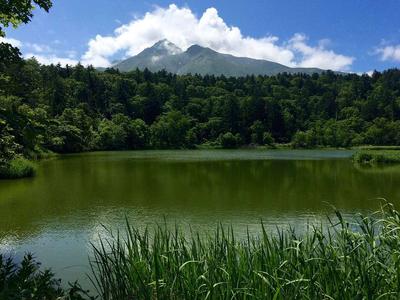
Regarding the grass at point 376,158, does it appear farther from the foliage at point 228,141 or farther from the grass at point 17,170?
the foliage at point 228,141

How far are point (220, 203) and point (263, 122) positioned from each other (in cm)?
11237

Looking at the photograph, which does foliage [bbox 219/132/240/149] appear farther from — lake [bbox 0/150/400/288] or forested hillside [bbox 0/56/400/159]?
lake [bbox 0/150/400/288]

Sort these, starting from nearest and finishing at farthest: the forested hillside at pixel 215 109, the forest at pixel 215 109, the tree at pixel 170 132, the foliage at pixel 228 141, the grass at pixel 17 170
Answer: the grass at pixel 17 170
the forested hillside at pixel 215 109
the forest at pixel 215 109
the tree at pixel 170 132
the foliage at pixel 228 141

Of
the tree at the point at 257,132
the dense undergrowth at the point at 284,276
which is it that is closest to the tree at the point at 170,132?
the tree at the point at 257,132

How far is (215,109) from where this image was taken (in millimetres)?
132750

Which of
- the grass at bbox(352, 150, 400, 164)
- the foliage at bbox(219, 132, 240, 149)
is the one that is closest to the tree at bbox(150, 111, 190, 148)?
the foliage at bbox(219, 132, 240, 149)

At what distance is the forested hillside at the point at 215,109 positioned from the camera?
101375mm

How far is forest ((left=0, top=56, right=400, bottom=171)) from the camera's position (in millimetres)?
101562

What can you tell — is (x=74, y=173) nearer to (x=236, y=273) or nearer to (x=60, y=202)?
(x=60, y=202)

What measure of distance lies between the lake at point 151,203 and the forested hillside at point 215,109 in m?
57.3

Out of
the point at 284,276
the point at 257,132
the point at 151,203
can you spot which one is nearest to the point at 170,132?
the point at 257,132

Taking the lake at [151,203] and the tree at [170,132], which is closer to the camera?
the lake at [151,203]

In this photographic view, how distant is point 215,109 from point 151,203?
373 ft

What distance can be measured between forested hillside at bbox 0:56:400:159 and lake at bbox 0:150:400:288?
188ft
